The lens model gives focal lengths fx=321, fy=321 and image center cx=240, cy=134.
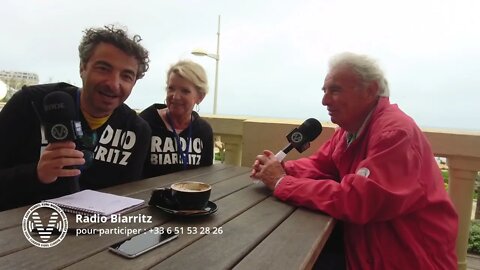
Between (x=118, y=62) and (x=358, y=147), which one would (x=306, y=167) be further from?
(x=118, y=62)

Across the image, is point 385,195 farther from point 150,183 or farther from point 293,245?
point 150,183

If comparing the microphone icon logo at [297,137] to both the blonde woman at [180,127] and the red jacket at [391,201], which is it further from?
the blonde woman at [180,127]

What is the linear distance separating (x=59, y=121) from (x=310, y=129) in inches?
55.3

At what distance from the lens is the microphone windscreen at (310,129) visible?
1948 mm

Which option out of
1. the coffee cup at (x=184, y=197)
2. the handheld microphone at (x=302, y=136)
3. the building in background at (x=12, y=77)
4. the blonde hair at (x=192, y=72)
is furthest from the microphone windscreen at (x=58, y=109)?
the building in background at (x=12, y=77)

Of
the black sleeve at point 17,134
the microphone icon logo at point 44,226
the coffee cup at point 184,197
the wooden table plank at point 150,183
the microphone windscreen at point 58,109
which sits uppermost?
the microphone windscreen at point 58,109

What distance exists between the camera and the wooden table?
0.76m

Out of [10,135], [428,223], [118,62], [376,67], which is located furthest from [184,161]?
[428,223]

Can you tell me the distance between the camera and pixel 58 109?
1.06m

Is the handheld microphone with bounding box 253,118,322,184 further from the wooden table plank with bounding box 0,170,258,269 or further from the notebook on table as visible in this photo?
the wooden table plank with bounding box 0,170,258,269

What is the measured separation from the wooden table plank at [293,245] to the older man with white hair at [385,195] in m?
0.14

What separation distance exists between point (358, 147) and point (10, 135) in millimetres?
1730

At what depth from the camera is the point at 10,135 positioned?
1552 mm

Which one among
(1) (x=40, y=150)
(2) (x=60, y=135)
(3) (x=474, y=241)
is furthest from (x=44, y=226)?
(3) (x=474, y=241)
